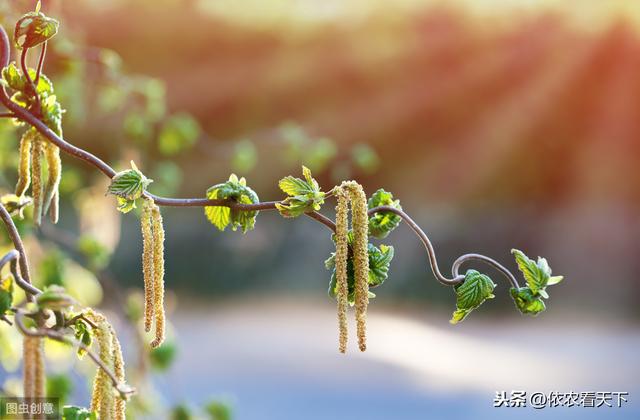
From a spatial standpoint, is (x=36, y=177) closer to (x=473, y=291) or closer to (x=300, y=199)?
(x=300, y=199)

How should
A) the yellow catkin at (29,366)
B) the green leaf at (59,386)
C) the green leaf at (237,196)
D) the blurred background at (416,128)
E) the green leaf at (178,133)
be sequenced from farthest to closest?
the blurred background at (416,128), the green leaf at (178,133), the green leaf at (59,386), the green leaf at (237,196), the yellow catkin at (29,366)

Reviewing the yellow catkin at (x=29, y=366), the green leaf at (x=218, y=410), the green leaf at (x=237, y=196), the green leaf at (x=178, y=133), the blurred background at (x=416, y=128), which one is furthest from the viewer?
the blurred background at (x=416, y=128)

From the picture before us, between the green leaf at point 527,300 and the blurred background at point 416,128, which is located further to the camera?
the blurred background at point 416,128

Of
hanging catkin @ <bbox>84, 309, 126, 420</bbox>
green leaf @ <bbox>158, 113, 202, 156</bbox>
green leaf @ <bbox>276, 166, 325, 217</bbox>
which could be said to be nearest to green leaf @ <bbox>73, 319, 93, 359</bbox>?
hanging catkin @ <bbox>84, 309, 126, 420</bbox>

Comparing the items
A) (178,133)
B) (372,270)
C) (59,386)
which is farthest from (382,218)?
(178,133)

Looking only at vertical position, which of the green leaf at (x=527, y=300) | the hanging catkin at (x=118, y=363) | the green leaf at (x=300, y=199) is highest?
the green leaf at (x=300, y=199)

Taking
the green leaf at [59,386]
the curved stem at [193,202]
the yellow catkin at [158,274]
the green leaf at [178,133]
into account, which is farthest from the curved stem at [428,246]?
the green leaf at [178,133]

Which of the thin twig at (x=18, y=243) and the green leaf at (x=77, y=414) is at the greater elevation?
the thin twig at (x=18, y=243)

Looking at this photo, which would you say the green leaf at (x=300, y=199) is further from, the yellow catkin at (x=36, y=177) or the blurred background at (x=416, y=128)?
the blurred background at (x=416, y=128)

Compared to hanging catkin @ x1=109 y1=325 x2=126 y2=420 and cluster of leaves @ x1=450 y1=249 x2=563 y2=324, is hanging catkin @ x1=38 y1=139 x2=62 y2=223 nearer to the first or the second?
hanging catkin @ x1=109 y1=325 x2=126 y2=420
